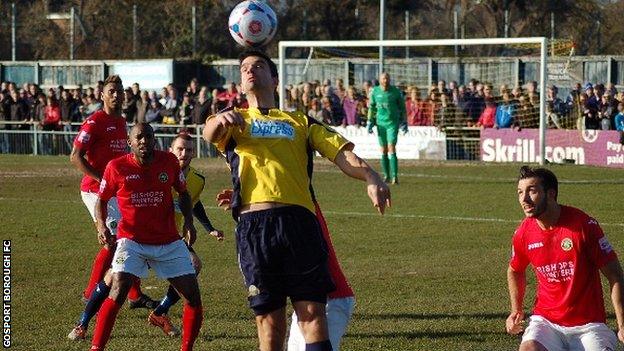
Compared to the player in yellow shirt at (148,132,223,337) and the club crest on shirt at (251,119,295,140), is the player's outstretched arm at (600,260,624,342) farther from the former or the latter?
the player in yellow shirt at (148,132,223,337)

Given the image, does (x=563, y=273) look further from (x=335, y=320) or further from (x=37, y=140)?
(x=37, y=140)

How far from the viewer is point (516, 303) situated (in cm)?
764

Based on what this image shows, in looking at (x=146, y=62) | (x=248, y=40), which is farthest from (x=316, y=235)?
(x=146, y=62)

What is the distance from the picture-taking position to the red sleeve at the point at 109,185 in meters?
9.68

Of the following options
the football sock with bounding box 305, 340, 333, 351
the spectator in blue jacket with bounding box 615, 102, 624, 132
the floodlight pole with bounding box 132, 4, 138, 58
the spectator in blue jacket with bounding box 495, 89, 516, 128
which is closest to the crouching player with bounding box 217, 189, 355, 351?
the football sock with bounding box 305, 340, 333, 351

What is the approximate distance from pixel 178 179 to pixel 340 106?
872 inches

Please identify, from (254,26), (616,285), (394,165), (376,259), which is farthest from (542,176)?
(394,165)

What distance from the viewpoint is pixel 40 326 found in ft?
34.8

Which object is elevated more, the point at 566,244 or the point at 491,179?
the point at 566,244

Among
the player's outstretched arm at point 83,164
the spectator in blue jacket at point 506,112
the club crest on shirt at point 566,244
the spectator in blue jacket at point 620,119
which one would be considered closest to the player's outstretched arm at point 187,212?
the player's outstretched arm at point 83,164

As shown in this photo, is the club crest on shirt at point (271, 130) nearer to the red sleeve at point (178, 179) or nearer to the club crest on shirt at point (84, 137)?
the red sleeve at point (178, 179)

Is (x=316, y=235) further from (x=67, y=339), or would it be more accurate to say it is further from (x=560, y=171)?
(x=560, y=171)

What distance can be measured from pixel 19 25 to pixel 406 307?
38.9m

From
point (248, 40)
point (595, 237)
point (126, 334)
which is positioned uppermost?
point (248, 40)
